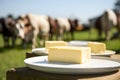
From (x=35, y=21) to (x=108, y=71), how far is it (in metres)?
10.2

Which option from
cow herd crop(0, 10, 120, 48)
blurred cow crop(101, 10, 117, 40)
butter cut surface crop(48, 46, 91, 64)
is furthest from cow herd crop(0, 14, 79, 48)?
butter cut surface crop(48, 46, 91, 64)

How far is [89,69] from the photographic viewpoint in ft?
3.92

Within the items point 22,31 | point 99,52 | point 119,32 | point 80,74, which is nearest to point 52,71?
point 80,74

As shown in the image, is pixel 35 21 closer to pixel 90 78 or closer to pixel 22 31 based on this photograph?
pixel 22 31

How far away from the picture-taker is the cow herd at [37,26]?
441 inches

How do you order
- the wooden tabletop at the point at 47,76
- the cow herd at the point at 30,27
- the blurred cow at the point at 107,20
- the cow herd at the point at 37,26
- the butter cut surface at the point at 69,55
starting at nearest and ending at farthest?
the wooden tabletop at the point at 47,76 → the butter cut surface at the point at 69,55 → the cow herd at the point at 30,27 → the cow herd at the point at 37,26 → the blurred cow at the point at 107,20

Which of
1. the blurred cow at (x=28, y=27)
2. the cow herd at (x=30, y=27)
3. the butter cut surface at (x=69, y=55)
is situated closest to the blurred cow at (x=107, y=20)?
the cow herd at (x=30, y=27)

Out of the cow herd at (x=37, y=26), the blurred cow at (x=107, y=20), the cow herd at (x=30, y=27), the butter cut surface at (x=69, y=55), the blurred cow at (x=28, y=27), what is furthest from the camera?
the blurred cow at (x=107, y=20)

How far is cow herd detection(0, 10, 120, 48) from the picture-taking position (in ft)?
Answer: 36.8

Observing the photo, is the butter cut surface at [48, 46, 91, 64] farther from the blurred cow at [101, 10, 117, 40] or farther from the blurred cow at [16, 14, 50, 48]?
the blurred cow at [101, 10, 117, 40]

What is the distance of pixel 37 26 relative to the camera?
11.6m

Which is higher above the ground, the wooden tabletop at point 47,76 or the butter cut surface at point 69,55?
the butter cut surface at point 69,55

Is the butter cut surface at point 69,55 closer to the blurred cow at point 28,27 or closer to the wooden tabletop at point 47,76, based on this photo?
the wooden tabletop at point 47,76

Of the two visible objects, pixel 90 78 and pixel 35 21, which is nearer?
pixel 90 78
